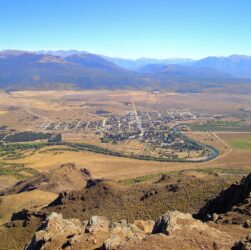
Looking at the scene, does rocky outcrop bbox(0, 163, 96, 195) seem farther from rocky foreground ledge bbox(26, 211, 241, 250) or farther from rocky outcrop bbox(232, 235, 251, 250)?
rocky outcrop bbox(232, 235, 251, 250)

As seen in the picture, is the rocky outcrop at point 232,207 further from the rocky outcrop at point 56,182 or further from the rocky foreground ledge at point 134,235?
the rocky outcrop at point 56,182

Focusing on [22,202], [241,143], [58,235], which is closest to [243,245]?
[58,235]

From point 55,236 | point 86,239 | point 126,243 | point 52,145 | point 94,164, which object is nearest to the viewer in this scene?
point 126,243

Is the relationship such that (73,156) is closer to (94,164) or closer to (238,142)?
(94,164)

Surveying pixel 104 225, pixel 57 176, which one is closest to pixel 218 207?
pixel 104 225

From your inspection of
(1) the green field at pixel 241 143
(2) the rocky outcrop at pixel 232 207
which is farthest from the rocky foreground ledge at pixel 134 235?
(1) the green field at pixel 241 143
